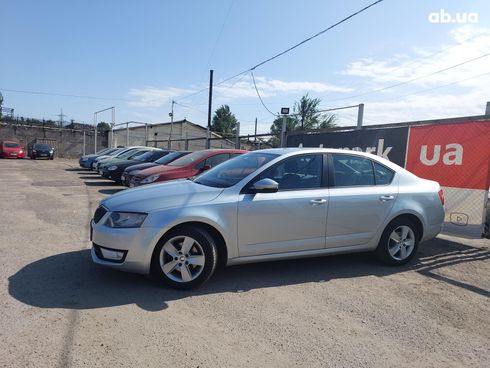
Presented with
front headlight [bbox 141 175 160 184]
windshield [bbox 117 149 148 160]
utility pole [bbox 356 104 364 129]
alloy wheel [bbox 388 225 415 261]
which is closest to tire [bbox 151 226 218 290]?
alloy wheel [bbox 388 225 415 261]

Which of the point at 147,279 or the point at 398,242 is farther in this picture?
the point at 398,242

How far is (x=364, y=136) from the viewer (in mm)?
8594

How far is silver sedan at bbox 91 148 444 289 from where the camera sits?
410cm

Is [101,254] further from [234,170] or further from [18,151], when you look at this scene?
[18,151]

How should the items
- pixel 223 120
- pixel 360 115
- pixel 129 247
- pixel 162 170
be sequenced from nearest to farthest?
pixel 129 247
pixel 360 115
pixel 162 170
pixel 223 120

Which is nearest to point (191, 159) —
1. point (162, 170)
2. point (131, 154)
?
point (162, 170)

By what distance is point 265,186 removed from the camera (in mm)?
4363

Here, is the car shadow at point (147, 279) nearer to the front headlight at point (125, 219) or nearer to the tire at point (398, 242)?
the tire at point (398, 242)

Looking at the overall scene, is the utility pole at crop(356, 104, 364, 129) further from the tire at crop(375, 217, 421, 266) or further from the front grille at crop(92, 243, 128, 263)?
the front grille at crop(92, 243, 128, 263)

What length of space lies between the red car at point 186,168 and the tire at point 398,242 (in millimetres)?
4918

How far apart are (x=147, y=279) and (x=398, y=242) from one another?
11.0 ft

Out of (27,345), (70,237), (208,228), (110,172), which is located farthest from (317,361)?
(110,172)

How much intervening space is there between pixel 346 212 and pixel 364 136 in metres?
4.18

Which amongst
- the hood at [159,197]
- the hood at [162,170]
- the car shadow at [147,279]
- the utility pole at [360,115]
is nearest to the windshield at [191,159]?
the hood at [162,170]
